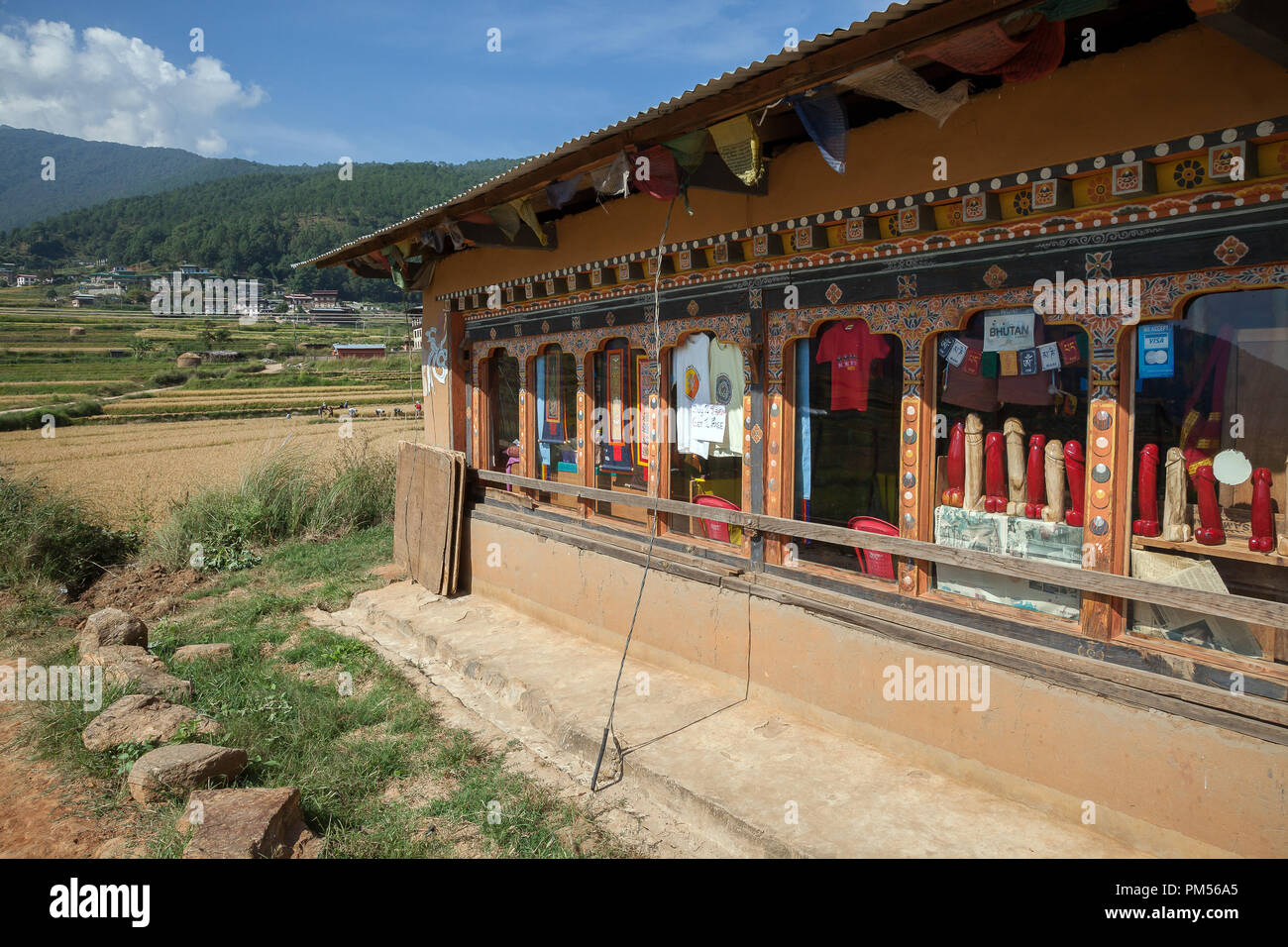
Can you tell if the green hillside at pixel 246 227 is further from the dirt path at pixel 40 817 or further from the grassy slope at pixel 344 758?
the dirt path at pixel 40 817

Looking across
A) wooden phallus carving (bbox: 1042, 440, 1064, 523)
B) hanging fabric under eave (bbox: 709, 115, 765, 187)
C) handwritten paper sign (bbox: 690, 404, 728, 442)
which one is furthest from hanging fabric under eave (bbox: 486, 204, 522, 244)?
wooden phallus carving (bbox: 1042, 440, 1064, 523)

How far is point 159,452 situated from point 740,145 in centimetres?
2942

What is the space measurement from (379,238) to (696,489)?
16.1ft

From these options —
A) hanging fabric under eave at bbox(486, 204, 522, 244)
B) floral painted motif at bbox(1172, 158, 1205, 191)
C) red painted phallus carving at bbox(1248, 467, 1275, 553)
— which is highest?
hanging fabric under eave at bbox(486, 204, 522, 244)

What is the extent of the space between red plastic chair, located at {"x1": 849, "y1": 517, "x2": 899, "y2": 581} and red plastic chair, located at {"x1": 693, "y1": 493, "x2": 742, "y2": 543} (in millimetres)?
1218

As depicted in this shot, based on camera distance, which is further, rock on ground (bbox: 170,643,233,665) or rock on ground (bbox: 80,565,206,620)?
rock on ground (bbox: 80,565,206,620)

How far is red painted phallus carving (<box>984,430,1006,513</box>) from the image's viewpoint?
4625mm

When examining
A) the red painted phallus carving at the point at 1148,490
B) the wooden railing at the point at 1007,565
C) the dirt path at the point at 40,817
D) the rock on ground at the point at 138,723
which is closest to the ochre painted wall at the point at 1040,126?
the red painted phallus carving at the point at 1148,490

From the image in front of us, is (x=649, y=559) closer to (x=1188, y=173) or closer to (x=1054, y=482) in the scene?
(x=1054, y=482)

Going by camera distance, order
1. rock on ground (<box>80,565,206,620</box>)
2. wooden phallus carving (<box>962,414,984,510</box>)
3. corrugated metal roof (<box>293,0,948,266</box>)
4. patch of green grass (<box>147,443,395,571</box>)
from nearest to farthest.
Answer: corrugated metal roof (<box>293,0,948,266</box>), wooden phallus carving (<box>962,414,984,510</box>), rock on ground (<box>80,565,206,620</box>), patch of green grass (<box>147,443,395,571</box>)

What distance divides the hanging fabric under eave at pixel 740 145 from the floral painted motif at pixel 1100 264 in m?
1.90

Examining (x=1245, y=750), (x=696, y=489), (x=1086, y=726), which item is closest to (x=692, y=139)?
(x=696, y=489)

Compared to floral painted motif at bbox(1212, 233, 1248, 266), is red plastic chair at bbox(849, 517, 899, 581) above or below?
below

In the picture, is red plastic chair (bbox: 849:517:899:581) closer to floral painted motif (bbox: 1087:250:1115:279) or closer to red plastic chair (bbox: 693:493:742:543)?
red plastic chair (bbox: 693:493:742:543)
